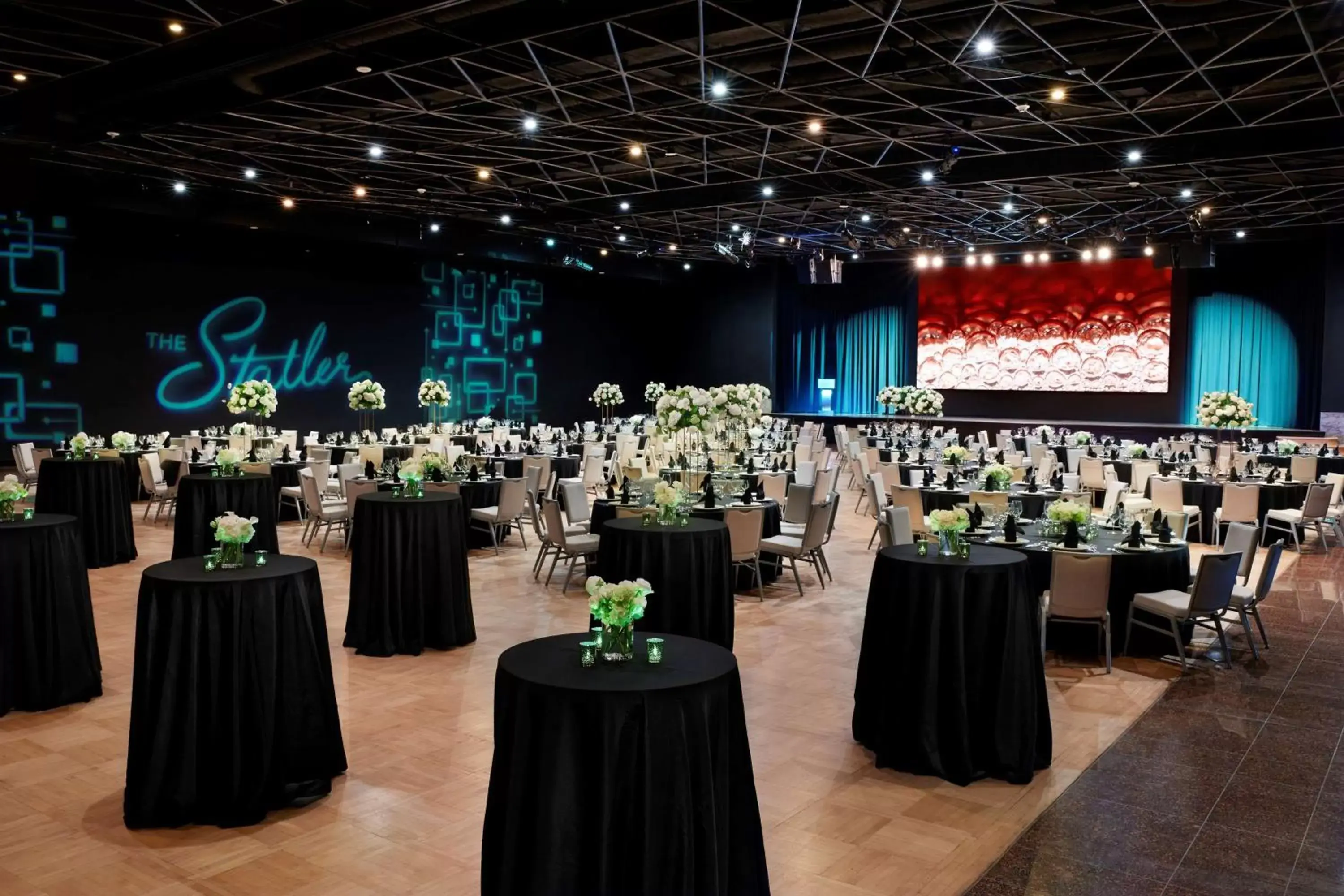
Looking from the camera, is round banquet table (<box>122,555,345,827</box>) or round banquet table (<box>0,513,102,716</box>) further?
round banquet table (<box>0,513,102,716</box>)

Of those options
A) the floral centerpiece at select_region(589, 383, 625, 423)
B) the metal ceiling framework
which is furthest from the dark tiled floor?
the floral centerpiece at select_region(589, 383, 625, 423)

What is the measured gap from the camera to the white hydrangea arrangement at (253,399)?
12586 mm

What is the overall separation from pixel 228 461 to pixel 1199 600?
24.1 ft

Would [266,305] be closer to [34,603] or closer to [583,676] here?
[34,603]

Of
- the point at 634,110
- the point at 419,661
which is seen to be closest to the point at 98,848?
the point at 419,661

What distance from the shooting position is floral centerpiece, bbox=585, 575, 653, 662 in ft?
10.2

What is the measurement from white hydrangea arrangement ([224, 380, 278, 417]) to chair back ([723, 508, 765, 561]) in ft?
24.0

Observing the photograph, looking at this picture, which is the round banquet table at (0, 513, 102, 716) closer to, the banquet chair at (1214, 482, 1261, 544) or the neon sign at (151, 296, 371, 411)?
the banquet chair at (1214, 482, 1261, 544)

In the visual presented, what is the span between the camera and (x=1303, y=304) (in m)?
20.3

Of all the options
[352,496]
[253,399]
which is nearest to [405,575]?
[352,496]

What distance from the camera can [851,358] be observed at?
25406 mm

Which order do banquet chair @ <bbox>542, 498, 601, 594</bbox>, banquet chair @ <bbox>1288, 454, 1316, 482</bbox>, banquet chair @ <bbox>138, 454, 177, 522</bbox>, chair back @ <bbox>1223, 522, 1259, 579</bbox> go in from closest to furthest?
1. chair back @ <bbox>1223, 522, 1259, 579</bbox>
2. banquet chair @ <bbox>542, 498, 601, 594</bbox>
3. banquet chair @ <bbox>138, 454, 177, 522</bbox>
4. banquet chair @ <bbox>1288, 454, 1316, 482</bbox>

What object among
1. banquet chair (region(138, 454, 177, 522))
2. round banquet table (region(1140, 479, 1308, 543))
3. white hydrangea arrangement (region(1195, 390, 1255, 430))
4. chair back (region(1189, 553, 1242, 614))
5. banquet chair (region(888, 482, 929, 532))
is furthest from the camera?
white hydrangea arrangement (region(1195, 390, 1255, 430))

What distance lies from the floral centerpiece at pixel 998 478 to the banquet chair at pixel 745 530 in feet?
8.26
